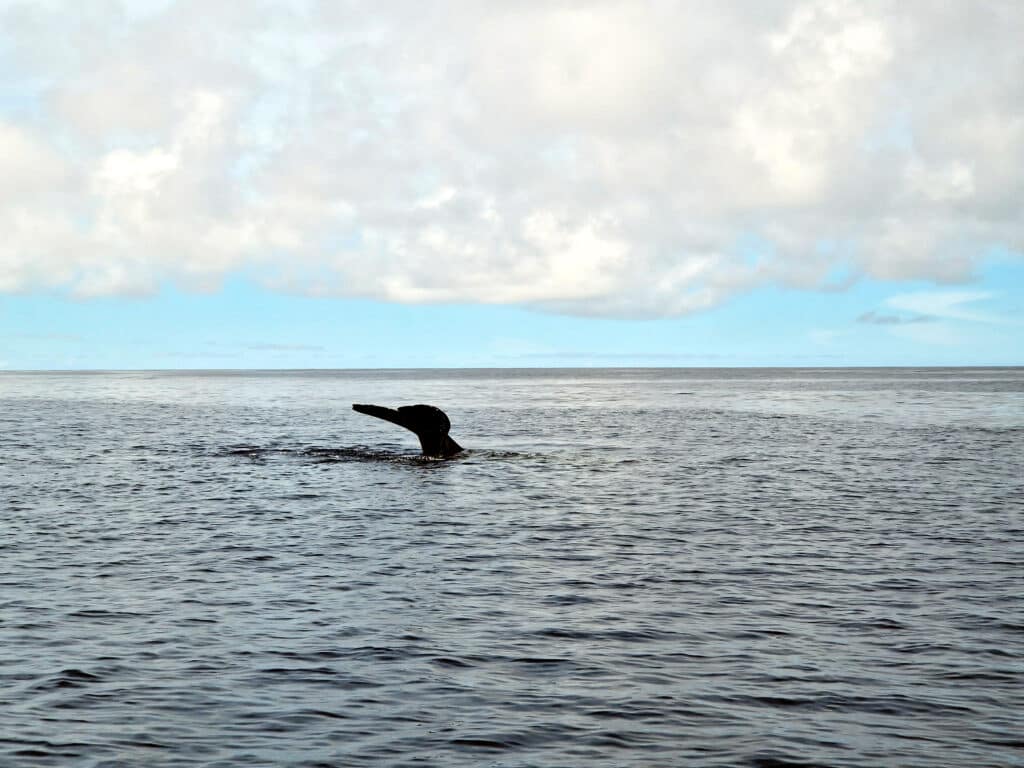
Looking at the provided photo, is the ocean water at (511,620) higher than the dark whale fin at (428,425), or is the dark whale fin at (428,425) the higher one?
the dark whale fin at (428,425)

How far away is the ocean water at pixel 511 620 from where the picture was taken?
937 centimetres

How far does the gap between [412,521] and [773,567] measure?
364 inches

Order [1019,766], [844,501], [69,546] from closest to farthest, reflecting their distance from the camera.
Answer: [1019,766], [69,546], [844,501]

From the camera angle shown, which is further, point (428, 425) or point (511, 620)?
point (428, 425)

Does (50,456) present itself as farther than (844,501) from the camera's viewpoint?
Yes

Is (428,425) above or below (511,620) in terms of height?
above

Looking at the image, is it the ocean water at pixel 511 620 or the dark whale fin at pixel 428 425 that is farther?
the dark whale fin at pixel 428 425

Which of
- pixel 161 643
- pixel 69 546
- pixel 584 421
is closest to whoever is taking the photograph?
pixel 161 643

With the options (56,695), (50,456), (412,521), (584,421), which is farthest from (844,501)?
(584,421)

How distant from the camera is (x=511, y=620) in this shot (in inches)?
545

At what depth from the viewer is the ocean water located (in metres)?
9.37

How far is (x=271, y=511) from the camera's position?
24766 mm

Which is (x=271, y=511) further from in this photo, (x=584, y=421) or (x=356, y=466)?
(x=584, y=421)

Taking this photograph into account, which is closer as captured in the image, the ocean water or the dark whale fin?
the ocean water
